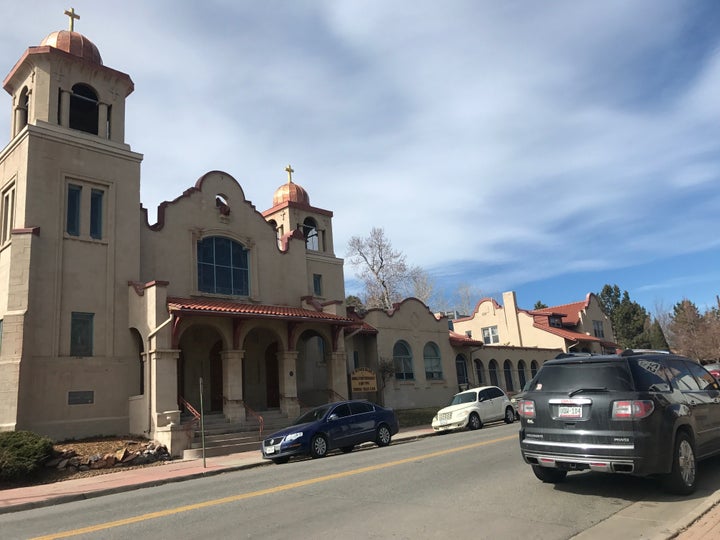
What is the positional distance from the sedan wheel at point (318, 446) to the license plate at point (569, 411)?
8869 millimetres

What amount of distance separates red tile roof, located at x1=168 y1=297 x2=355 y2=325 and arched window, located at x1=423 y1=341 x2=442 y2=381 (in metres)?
8.42

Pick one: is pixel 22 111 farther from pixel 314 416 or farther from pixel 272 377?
pixel 314 416

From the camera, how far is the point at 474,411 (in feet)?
69.7

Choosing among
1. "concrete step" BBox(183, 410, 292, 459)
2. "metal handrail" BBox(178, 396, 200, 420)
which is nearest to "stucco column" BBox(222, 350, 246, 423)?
"concrete step" BBox(183, 410, 292, 459)

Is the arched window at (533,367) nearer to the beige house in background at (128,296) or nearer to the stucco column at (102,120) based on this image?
the beige house in background at (128,296)

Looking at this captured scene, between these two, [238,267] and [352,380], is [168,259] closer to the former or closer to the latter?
[238,267]

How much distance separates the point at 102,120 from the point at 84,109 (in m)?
1.31

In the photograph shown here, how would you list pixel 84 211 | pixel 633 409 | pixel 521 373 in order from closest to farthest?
1. pixel 633 409
2. pixel 84 211
3. pixel 521 373

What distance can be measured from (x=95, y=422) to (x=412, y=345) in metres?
16.7

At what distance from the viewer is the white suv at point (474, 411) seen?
21.2 m

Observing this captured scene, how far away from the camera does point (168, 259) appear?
23.1 meters

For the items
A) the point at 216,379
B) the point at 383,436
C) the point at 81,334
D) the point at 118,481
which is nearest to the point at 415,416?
the point at 216,379

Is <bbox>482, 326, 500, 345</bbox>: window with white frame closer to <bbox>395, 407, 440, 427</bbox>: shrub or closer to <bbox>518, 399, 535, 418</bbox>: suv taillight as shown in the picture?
<bbox>395, 407, 440, 427</bbox>: shrub

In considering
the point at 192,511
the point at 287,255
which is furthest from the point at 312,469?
the point at 287,255
